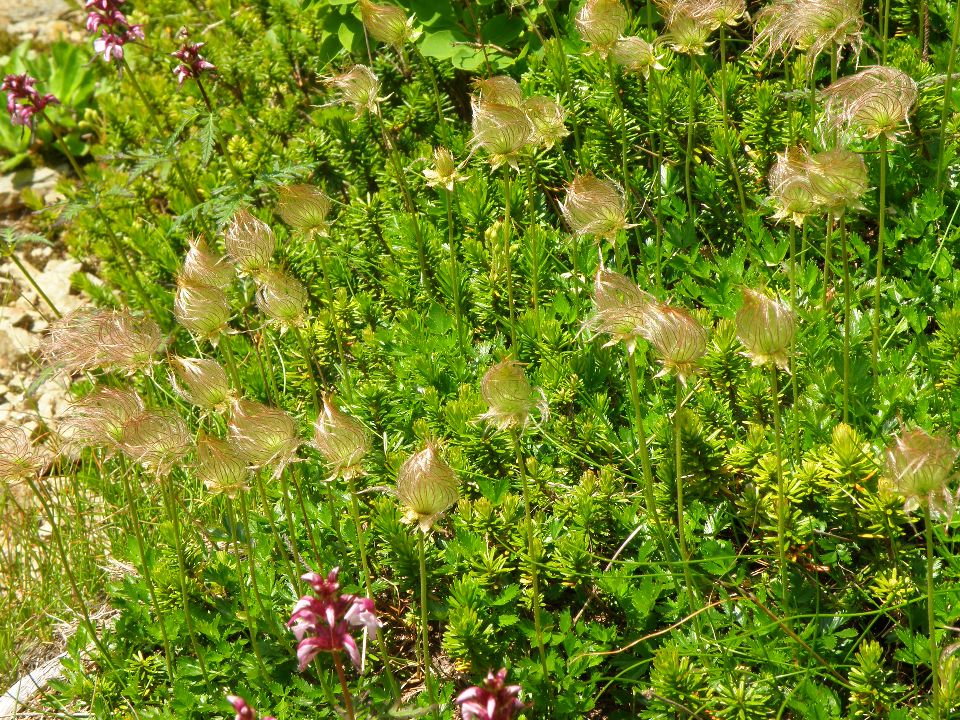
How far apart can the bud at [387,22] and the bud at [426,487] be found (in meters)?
1.59

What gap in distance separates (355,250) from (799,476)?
2155 millimetres

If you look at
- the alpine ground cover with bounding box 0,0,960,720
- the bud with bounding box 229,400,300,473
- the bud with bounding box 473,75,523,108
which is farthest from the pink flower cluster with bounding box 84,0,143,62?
the bud with bounding box 229,400,300,473

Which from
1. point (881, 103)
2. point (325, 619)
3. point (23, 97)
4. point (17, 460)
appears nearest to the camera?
point (325, 619)

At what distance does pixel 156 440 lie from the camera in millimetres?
2559

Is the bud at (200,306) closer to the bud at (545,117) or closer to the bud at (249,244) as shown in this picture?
the bud at (249,244)

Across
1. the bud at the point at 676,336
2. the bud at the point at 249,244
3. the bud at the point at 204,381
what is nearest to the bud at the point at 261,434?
the bud at the point at 204,381

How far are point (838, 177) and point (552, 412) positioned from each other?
1223 mm

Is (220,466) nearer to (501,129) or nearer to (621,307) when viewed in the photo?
(621,307)

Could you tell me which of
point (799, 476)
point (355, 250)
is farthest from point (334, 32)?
point (799, 476)

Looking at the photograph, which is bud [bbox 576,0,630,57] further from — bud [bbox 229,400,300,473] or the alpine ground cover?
bud [bbox 229,400,300,473]

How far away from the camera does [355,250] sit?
13.9 feet

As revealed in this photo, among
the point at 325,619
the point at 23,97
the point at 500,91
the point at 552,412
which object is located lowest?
the point at 552,412

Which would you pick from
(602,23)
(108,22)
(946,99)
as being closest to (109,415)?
(602,23)

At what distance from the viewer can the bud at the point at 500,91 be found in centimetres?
304
